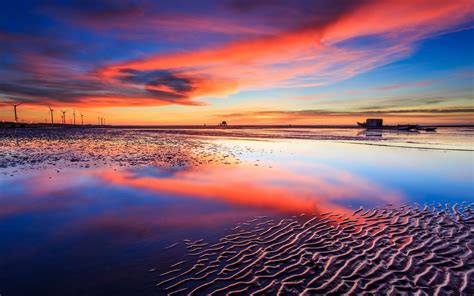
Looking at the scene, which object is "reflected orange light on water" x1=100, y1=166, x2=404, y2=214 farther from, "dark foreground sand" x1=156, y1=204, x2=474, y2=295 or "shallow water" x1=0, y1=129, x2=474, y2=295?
"dark foreground sand" x1=156, y1=204, x2=474, y2=295

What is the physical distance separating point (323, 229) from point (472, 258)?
3674 millimetres

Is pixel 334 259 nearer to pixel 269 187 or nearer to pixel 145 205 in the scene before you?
pixel 269 187

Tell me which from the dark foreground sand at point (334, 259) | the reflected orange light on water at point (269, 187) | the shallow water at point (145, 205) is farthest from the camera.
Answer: the reflected orange light on water at point (269, 187)

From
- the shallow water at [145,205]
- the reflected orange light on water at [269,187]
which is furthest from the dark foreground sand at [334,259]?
the reflected orange light on water at [269,187]

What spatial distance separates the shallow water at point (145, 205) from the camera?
19.5 ft

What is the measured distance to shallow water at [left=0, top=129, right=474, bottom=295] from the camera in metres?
5.95

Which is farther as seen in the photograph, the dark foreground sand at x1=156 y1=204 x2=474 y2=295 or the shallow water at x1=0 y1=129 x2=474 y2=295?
the shallow water at x1=0 y1=129 x2=474 y2=295

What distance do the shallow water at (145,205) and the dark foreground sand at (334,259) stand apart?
0.81m

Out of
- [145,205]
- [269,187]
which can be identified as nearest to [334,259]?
[269,187]

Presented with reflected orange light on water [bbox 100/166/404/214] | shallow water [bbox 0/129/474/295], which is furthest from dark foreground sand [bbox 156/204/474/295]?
reflected orange light on water [bbox 100/166/404/214]

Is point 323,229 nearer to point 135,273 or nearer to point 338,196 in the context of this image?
point 338,196

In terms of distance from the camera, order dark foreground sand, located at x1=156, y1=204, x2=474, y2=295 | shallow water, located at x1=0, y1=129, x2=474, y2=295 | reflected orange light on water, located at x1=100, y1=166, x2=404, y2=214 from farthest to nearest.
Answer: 1. reflected orange light on water, located at x1=100, y1=166, x2=404, y2=214
2. shallow water, located at x1=0, y1=129, x2=474, y2=295
3. dark foreground sand, located at x1=156, y1=204, x2=474, y2=295

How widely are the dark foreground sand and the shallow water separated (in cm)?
81

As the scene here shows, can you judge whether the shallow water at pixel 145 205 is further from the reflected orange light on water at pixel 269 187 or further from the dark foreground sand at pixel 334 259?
the dark foreground sand at pixel 334 259
